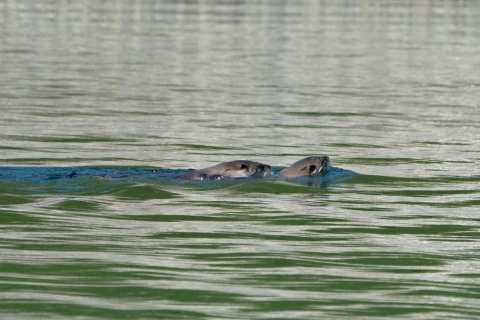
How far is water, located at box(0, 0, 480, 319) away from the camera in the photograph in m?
9.43

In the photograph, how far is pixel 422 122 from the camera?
23.8m

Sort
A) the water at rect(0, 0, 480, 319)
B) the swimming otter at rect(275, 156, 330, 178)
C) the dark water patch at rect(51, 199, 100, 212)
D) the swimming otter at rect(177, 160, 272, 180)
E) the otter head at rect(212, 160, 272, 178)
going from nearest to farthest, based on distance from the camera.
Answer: the water at rect(0, 0, 480, 319), the dark water patch at rect(51, 199, 100, 212), the swimming otter at rect(177, 160, 272, 180), the otter head at rect(212, 160, 272, 178), the swimming otter at rect(275, 156, 330, 178)

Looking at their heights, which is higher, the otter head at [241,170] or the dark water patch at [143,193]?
the otter head at [241,170]

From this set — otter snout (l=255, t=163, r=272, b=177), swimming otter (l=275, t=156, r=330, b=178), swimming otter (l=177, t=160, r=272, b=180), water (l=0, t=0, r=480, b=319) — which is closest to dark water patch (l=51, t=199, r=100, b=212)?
water (l=0, t=0, r=480, b=319)

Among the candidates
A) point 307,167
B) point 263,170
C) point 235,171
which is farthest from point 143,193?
point 307,167

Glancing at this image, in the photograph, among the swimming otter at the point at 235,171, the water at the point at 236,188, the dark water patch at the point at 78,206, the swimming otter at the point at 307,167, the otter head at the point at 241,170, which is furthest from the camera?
the swimming otter at the point at 307,167

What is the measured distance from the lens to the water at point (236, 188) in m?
9.43

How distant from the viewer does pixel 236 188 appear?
15.2 metres

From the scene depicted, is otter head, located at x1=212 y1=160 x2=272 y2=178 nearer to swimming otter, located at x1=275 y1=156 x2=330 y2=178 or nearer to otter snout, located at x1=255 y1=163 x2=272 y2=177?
otter snout, located at x1=255 y1=163 x2=272 y2=177

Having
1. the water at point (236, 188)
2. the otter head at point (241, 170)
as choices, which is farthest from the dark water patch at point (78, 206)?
the otter head at point (241, 170)

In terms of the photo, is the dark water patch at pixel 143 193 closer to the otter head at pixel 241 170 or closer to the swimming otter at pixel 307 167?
the otter head at pixel 241 170

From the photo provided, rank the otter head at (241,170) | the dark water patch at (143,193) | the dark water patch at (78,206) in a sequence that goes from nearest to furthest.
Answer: the dark water patch at (78,206) → the dark water patch at (143,193) → the otter head at (241,170)

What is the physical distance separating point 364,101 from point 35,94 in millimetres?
7304

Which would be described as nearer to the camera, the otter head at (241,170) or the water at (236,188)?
the water at (236,188)
